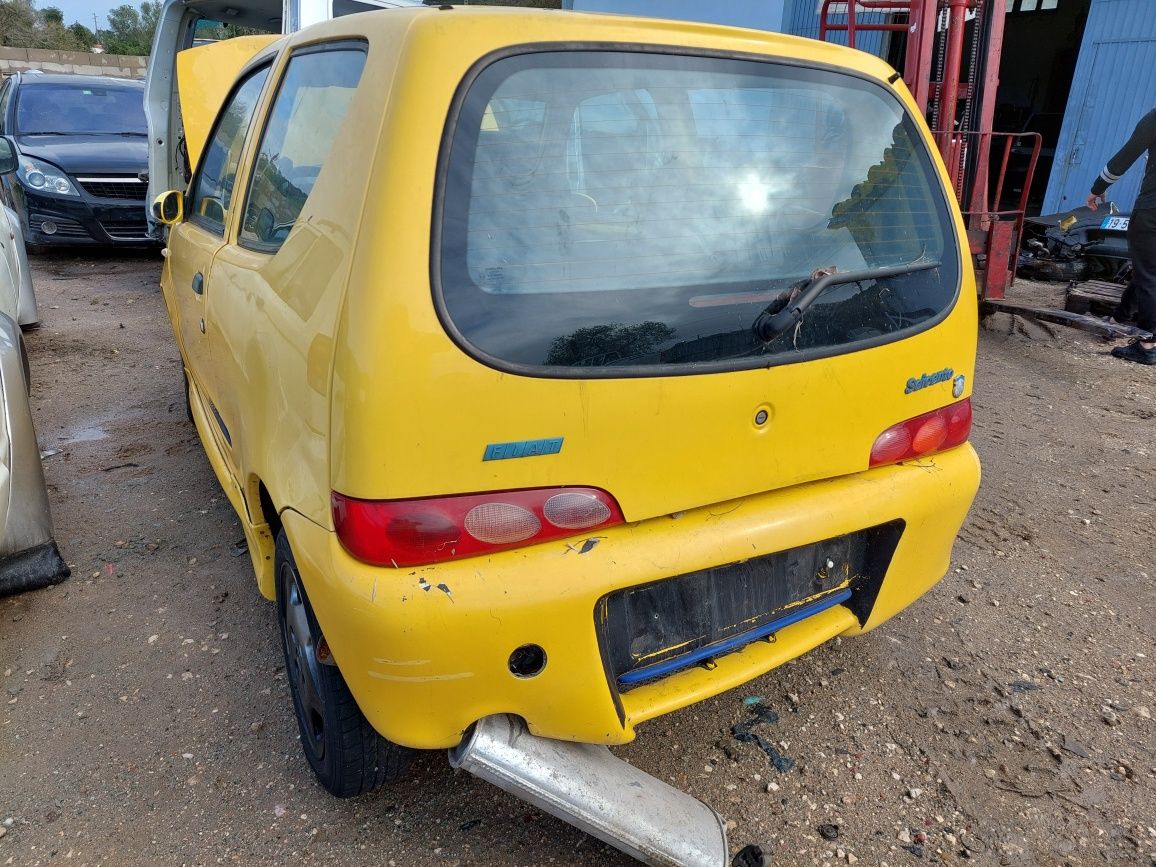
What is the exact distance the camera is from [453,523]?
159cm

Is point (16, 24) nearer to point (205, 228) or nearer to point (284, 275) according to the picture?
point (205, 228)

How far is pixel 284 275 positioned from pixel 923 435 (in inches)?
65.1

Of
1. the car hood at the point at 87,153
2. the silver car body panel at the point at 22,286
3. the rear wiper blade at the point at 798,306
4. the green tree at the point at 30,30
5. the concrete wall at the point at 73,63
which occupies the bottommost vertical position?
the silver car body panel at the point at 22,286

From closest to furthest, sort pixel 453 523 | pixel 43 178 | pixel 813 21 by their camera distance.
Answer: pixel 453 523 → pixel 43 178 → pixel 813 21

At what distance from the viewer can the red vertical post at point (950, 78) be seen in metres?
5.93

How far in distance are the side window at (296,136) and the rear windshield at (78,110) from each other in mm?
7743

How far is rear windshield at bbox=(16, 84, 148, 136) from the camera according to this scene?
877cm

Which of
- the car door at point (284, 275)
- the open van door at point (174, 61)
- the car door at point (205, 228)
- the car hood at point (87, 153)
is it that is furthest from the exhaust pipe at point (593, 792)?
the car hood at point (87, 153)

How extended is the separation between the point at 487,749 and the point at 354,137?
129 cm

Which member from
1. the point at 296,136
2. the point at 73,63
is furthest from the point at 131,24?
the point at 296,136

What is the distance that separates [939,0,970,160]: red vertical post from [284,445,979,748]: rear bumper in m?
5.21

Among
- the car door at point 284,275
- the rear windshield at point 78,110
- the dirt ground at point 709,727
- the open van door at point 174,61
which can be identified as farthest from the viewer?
the rear windshield at point 78,110

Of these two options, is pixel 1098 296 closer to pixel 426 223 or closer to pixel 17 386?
pixel 426 223

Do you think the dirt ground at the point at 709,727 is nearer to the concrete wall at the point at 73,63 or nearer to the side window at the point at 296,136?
the side window at the point at 296,136
